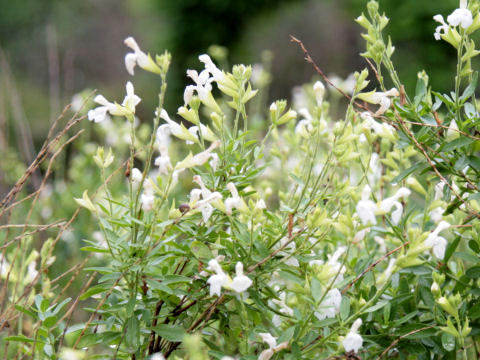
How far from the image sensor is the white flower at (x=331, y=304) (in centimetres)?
101

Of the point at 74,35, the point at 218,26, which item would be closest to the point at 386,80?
the point at 218,26

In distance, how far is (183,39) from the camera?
8.31 metres

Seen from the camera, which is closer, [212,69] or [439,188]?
[212,69]

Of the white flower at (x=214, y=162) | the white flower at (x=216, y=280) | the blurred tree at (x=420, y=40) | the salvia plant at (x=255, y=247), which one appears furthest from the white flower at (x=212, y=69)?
the blurred tree at (x=420, y=40)

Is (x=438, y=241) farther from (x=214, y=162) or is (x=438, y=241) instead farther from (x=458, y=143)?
(x=214, y=162)

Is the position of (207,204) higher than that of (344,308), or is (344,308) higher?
(207,204)

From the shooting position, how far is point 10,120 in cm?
827

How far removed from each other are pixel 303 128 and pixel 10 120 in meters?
7.82

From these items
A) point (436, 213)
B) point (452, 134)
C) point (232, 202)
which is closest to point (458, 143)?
point (452, 134)

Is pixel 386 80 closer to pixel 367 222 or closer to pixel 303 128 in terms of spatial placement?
pixel 303 128

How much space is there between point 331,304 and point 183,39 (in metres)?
7.72

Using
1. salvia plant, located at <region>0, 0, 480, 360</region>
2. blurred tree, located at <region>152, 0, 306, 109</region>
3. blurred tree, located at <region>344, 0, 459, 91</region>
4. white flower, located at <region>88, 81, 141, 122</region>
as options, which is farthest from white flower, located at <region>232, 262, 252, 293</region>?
blurred tree, located at <region>152, 0, 306, 109</region>

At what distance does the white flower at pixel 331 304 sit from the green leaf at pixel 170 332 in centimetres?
26

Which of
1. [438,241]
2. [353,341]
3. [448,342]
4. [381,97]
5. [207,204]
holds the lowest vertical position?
[448,342]
